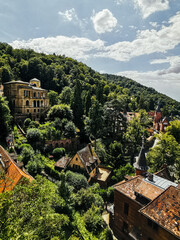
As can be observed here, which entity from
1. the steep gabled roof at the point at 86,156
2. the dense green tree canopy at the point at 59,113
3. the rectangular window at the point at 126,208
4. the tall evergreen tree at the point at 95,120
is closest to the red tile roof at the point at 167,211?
the rectangular window at the point at 126,208

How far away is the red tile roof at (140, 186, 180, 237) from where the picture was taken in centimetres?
1166

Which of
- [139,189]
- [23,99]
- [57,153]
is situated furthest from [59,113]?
[139,189]

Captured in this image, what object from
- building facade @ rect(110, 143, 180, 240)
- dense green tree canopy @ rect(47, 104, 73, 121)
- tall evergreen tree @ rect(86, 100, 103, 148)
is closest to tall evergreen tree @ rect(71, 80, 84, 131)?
dense green tree canopy @ rect(47, 104, 73, 121)

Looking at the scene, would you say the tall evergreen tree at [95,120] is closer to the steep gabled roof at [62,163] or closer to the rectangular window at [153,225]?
the steep gabled roof at [62,163]

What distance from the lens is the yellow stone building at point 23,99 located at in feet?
139

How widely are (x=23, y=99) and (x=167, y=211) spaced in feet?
145

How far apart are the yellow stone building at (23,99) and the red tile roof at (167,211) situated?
39.9 metres

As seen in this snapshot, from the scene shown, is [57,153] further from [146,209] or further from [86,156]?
[146,209]

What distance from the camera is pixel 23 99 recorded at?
4275 centimetres

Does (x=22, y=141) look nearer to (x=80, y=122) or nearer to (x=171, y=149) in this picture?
(x=80, y=122)

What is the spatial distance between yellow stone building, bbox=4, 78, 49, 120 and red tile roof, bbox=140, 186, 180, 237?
3994cm

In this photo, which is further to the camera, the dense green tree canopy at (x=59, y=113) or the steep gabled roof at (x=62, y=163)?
the dense green tree canopy at (x=59, y=113)

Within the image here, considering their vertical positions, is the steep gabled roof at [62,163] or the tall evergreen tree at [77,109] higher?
the tall evergreen tree at [77,109]

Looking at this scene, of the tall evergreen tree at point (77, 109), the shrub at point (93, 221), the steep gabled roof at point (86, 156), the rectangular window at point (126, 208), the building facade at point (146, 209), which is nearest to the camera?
the building facade at point (146, 209)
